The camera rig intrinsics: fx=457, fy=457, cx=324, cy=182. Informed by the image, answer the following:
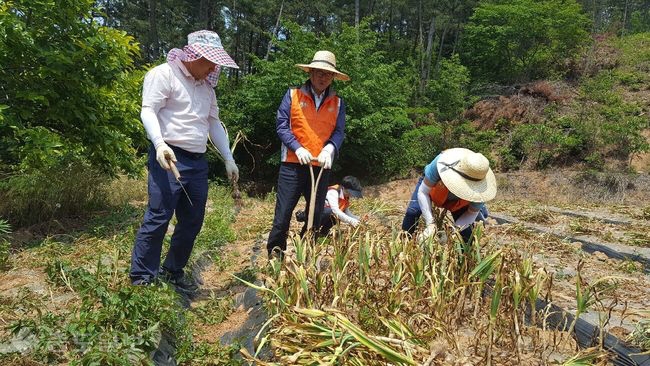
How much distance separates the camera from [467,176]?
2.99 metres

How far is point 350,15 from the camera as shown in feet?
91.7

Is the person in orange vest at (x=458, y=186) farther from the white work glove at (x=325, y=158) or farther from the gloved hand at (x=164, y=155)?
the gloved hand at (x=164, y=155)

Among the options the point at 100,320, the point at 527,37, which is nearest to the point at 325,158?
the point at 100,320

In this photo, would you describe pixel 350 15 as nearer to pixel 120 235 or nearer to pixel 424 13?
pixel 424 13

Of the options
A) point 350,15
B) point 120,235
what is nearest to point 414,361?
point 120,235

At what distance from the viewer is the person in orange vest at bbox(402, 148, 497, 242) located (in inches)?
116

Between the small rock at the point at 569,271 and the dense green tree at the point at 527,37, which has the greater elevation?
the dense green tree at the point at 527,37

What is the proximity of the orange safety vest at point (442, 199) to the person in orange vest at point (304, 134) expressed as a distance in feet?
2.44

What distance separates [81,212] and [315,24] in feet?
90.1

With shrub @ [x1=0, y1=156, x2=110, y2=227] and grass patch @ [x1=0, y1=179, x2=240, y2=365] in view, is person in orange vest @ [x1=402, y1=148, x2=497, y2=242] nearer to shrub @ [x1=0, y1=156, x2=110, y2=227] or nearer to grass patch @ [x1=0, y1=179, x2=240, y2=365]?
grass patch @ [x1=0, y1=179, x2=240, y2=365]

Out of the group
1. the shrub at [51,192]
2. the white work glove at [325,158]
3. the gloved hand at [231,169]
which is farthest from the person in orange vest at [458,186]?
the shrub at [51,192]

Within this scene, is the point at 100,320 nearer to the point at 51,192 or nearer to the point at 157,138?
the point at 157,138

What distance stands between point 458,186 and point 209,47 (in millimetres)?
1783

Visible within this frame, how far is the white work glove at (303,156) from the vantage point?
3055 mm
